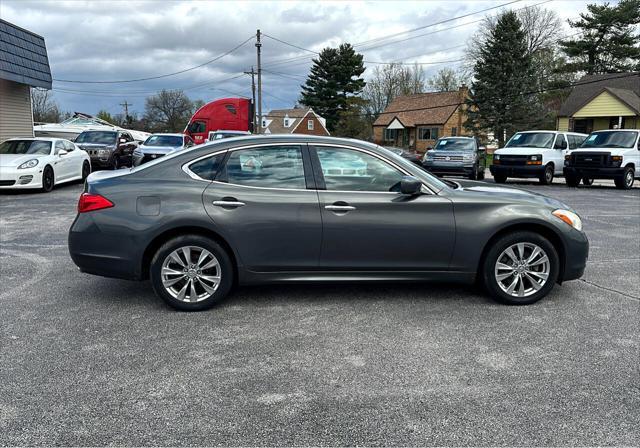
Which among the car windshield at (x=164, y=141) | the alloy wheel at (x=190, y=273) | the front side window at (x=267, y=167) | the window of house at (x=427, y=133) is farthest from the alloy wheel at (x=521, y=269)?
the window of house at (x=427, y=133)

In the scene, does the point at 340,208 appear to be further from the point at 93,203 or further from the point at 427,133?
the point at 427,133

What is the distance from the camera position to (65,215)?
1029 centimetres


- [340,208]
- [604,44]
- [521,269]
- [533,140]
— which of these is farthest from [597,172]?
[604,44]

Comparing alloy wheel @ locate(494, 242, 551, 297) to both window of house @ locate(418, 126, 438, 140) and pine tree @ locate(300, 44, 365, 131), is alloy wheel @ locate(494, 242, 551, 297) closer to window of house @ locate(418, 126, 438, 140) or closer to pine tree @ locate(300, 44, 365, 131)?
window of house @ locate(418, 126, 438, 140)

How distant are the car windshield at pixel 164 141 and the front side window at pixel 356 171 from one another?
16288mm

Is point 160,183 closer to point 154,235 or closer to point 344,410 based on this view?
point 154,235

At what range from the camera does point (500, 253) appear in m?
4.75

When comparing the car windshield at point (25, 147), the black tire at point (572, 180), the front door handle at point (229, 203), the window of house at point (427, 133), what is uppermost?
the window of house at point (427, 133)

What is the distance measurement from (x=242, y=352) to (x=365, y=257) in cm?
146

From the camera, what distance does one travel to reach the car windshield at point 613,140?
17478 millimetres

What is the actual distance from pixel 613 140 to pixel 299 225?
16890 millimetres

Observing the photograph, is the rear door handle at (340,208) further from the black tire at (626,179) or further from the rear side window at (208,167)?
the black tire at (626,179)

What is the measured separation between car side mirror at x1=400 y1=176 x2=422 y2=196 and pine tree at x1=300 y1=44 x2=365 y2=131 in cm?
6443

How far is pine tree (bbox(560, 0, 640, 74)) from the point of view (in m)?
48.0
